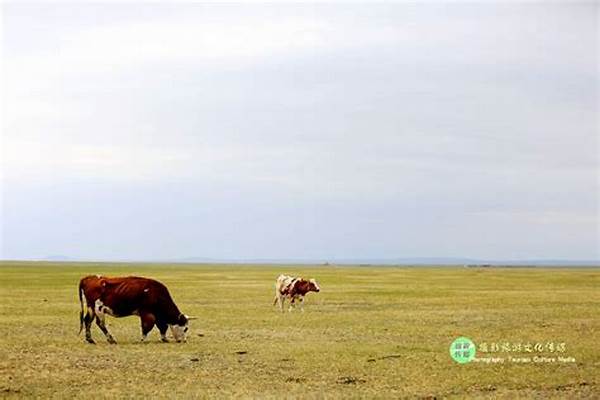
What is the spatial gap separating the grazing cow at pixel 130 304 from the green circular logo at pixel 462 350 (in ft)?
27.2

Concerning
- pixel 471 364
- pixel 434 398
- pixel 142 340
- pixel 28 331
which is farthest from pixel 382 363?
pixel 28 331

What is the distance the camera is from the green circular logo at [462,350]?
65.4 feet

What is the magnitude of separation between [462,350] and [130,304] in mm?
10097

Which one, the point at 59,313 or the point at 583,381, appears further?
the point at 59,313

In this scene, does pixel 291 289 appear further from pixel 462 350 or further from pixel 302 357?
pixel 302 357

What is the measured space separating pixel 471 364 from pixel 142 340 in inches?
406

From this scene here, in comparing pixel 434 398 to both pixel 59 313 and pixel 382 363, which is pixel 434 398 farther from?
pixel 59 313

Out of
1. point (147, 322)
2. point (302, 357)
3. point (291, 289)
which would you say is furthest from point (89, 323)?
point (291, 289)

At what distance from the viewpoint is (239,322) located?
29094 millimetres

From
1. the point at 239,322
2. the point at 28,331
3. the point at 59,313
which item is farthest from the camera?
the point at 59,313

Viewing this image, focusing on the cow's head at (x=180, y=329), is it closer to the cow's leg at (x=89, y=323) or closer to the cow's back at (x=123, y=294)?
the cow's back at (x=123, y=294)

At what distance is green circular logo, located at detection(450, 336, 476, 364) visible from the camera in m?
19.9

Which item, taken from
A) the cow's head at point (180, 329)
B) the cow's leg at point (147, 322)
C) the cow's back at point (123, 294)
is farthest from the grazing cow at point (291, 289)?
the cow's leg at point (147, 322)

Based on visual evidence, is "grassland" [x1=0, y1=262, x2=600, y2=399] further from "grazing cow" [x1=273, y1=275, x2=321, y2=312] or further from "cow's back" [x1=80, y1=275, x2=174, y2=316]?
"grazing cow" [x1=273, y1=275, x2=321, y2=312]
